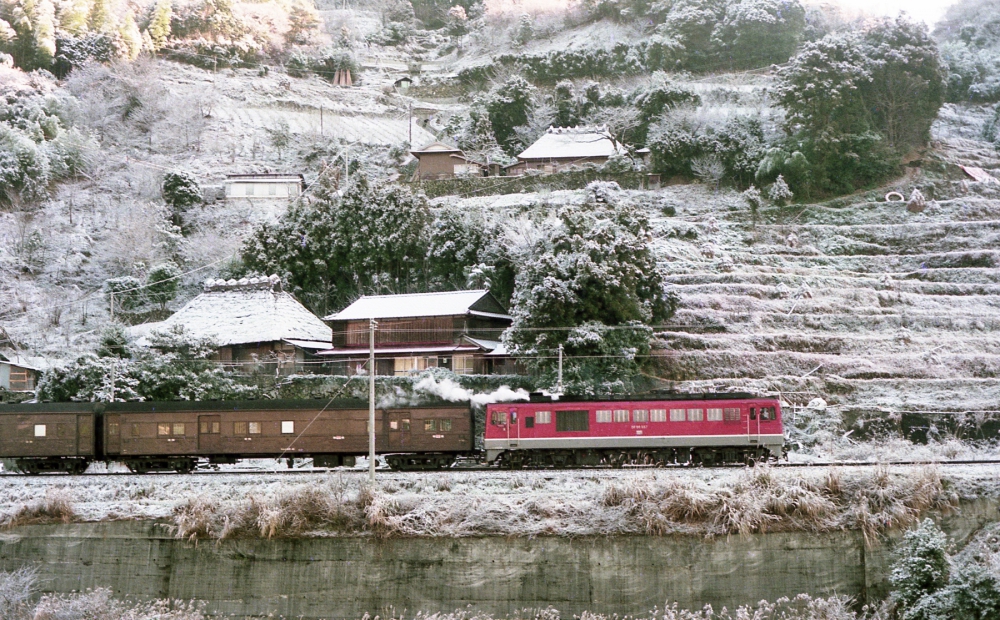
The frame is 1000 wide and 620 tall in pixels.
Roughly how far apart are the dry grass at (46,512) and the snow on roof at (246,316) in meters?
20.6

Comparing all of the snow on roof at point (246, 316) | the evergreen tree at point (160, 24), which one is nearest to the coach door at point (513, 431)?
the snow on roof at point (246, 316)

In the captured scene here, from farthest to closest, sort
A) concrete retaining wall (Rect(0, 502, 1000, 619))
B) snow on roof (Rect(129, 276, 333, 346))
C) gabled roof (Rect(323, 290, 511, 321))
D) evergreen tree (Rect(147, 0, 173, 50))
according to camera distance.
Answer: evergreen tree (Rect(147, 0, 173, 50)), gabled roof (Rect(323, 290, 511, 321)), snow on roof (Rect(129, 276, 333, 346)), concrete retaining wall (Rect(0, 502, 1000, 619))

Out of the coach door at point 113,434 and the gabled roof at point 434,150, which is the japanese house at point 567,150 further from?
the coach door at point 113,434

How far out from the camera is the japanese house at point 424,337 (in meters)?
47.6

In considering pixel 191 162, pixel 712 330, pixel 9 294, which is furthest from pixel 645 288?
pixel 191 162

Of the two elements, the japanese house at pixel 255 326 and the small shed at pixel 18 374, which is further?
the japanese house at pixel 255 326

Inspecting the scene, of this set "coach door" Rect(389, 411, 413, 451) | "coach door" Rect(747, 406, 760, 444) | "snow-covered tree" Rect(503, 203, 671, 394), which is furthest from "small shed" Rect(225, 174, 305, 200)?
"coach door" Rect(747, 406, 760, 444)

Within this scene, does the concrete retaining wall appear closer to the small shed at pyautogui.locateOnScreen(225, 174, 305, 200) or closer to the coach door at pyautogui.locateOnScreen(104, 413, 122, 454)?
the coach door at pyautogui.locateOnScreen(104, 413, 122, 454)

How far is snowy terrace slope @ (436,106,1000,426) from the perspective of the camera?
4419 cm

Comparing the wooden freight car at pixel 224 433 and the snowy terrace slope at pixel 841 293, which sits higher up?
the snowy terrace slope at pixel 841 293

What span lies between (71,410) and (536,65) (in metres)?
61.4

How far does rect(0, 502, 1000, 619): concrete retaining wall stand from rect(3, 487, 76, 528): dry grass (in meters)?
1.52

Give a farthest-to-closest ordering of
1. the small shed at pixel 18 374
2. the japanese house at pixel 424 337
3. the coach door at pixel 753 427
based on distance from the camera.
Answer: the japanese house at pixel 424 337 → the small shed at pixel 18 374 → the coach door at pixel 753 427

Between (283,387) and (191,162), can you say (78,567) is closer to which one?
(283,387)
